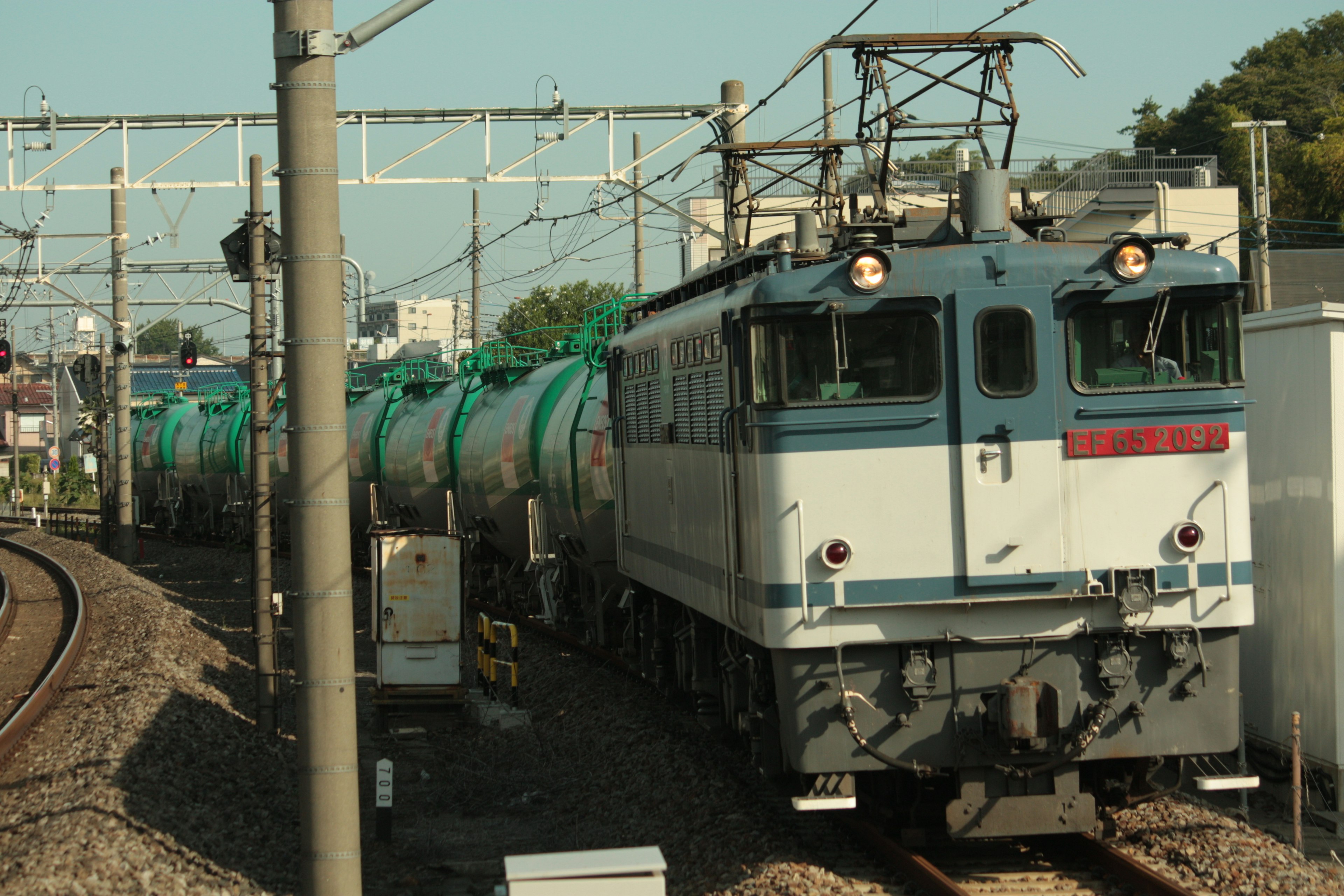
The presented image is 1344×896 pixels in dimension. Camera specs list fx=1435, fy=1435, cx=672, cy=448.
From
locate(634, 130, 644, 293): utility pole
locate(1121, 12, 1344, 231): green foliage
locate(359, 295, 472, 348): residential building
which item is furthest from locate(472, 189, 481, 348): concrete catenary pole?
locate(359, 295, 472, 348): residential building

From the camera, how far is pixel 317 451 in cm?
698

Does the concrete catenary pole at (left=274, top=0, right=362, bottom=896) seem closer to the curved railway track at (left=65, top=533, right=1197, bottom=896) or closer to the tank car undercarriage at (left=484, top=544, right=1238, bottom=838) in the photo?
the tank car undercarriage at (left=484, top=544, right=1238, bottom=838)

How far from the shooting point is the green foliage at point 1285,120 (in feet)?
153

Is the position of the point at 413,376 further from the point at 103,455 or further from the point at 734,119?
the point at 103,455

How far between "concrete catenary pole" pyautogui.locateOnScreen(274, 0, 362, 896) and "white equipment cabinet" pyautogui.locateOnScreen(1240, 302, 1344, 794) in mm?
6547

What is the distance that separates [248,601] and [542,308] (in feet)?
219

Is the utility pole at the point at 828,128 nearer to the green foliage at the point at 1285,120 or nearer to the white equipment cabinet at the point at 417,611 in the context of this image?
the white equipment cabinet at the point at 417,611

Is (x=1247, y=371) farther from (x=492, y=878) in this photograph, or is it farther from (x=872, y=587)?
(x=492, y=878)

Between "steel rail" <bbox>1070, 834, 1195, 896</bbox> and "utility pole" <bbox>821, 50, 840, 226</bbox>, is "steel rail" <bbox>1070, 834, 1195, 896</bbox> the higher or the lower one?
the lower one

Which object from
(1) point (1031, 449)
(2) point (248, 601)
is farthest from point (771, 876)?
(2) point (248, 601)

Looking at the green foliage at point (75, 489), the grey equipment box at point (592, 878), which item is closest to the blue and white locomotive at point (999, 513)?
the grey equipment box at point (592, 878)

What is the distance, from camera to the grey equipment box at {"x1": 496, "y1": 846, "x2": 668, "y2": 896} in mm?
5152

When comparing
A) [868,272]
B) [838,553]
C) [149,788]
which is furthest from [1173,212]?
[149,788]

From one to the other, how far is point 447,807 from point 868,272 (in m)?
5.83
